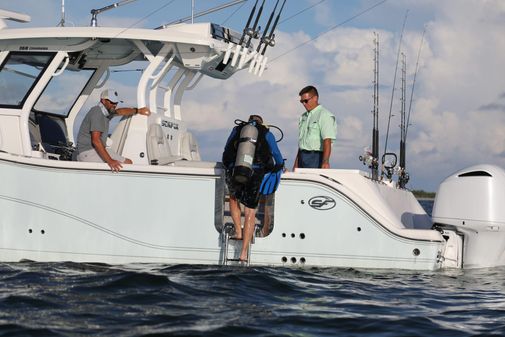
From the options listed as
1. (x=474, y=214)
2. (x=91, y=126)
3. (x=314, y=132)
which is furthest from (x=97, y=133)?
(x=474, y=214)

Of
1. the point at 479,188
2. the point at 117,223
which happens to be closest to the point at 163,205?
the point at 117,223

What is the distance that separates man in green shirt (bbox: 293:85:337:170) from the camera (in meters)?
9.88

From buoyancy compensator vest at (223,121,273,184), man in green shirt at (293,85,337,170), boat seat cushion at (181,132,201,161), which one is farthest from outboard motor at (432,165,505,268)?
boat seat cushion at (181,132,201,161)

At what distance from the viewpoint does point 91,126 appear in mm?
9648

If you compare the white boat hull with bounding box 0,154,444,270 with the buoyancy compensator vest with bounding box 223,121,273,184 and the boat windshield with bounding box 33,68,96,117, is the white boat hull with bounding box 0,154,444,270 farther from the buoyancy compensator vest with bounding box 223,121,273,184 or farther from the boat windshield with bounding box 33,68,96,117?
the boat windshield with bounding box 33,68,96,117

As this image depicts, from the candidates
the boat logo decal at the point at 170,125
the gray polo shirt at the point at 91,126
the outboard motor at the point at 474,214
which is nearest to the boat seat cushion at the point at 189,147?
the boat logo decal at the point at 170,125

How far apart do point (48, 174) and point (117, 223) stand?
0.97m

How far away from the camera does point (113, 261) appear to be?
9.41 metres

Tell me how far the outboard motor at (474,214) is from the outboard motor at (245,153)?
224 centimetres

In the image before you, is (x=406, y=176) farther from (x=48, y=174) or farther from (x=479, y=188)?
(x=48, y=174)

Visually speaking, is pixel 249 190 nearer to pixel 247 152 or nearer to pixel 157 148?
pixel 247 152

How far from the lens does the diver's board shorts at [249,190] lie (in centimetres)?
912

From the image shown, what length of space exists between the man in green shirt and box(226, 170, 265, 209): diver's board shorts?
1.04m

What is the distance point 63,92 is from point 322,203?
4.40m
